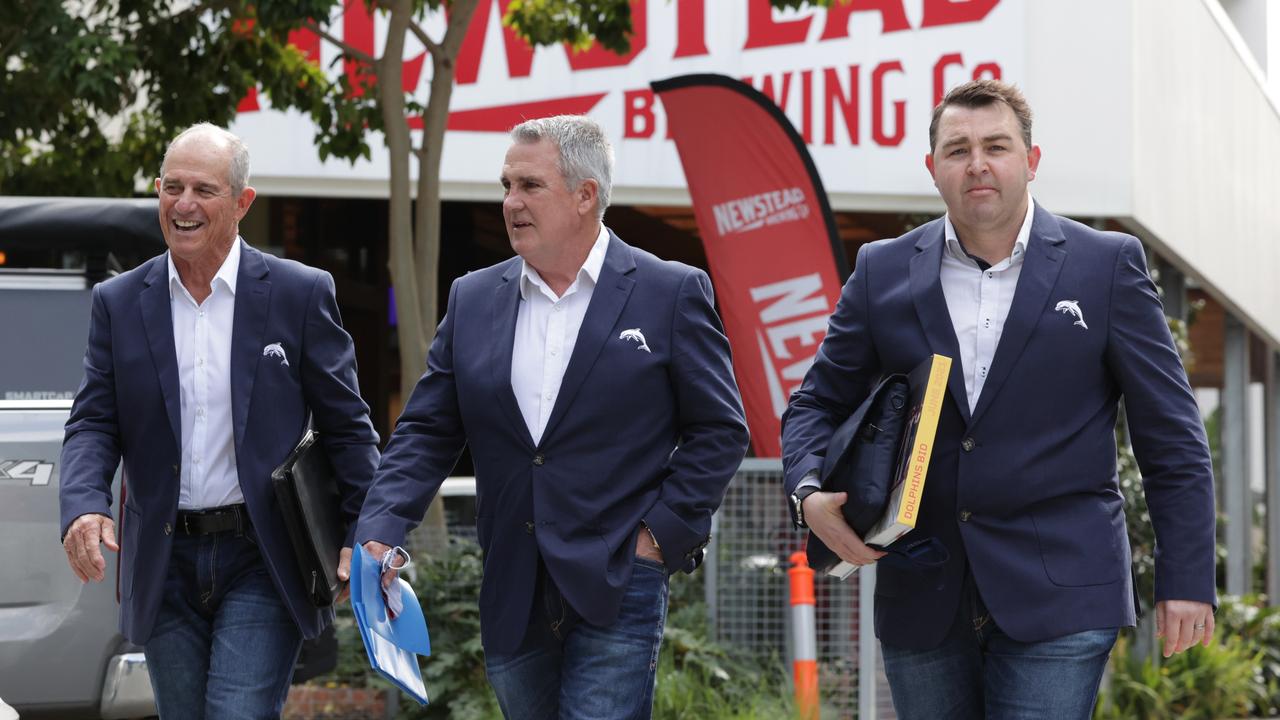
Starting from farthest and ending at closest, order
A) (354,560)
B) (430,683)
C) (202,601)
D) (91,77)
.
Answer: (91,77), (430,683), (202,601), (354,560)

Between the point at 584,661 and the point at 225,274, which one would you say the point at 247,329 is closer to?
the point at 225,274

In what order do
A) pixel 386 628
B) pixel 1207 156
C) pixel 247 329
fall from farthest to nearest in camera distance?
pixel 1207 156 → pixel 247 329 → pixel 386 628

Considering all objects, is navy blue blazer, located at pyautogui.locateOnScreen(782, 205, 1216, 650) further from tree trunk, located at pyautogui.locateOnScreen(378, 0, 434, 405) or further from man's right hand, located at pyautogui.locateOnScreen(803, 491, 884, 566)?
tree trunk, located at pyautogui.locateOnScreen(378, 0, 434, 405)

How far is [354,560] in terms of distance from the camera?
383 centimetres

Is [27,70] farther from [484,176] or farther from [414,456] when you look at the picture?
[414,456]

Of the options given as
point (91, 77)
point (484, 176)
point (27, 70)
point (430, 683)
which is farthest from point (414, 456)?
point (484, 176)

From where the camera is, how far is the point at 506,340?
401cm

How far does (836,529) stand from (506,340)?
0.93 metres

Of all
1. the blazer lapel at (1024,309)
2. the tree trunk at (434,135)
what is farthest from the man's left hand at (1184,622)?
the tree trunk at (434,135)

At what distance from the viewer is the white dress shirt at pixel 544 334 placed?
397 centimetres

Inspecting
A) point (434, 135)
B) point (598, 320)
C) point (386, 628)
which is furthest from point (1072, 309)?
point (434, 135)

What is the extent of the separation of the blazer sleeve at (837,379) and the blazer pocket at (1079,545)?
1.73ft

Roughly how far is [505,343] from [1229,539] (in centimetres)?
1696

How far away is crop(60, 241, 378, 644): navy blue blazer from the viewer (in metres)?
4.09
